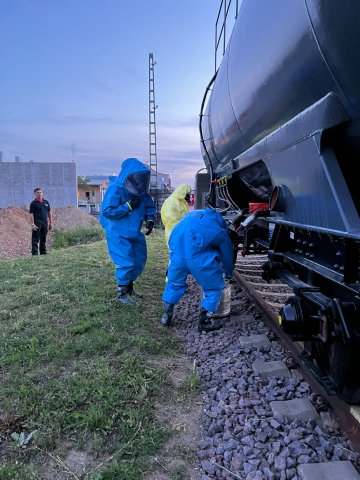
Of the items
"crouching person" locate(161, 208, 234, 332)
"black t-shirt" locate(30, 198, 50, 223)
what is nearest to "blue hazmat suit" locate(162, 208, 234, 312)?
"crouching person" locate(161, 208, 234, 332)

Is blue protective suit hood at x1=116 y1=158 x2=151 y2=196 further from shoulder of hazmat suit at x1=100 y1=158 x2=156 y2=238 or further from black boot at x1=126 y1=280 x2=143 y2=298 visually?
black boot at x1=126 y1=280 x2=143 y2=298

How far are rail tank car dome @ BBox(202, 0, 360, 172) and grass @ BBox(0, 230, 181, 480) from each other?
2162mm

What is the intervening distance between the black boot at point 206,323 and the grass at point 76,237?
43.9ft

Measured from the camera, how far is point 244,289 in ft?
18.1

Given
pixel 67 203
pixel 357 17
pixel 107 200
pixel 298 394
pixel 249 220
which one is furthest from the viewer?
pixel 67 203

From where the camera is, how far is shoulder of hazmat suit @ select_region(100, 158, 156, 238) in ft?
16.9

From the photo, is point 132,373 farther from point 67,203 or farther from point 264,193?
point 67,203

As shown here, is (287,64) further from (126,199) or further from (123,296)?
(123,296)

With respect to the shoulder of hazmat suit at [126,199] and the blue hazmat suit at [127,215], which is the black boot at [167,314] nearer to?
the blue hazmat suit at [127,215]

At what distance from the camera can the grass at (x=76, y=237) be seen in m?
17.0

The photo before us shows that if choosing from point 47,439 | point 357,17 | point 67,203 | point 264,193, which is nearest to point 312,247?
point 357,17

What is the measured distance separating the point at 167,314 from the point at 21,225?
17.7 meters

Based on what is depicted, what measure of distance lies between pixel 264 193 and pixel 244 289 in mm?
1796

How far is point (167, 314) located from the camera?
4613mm
